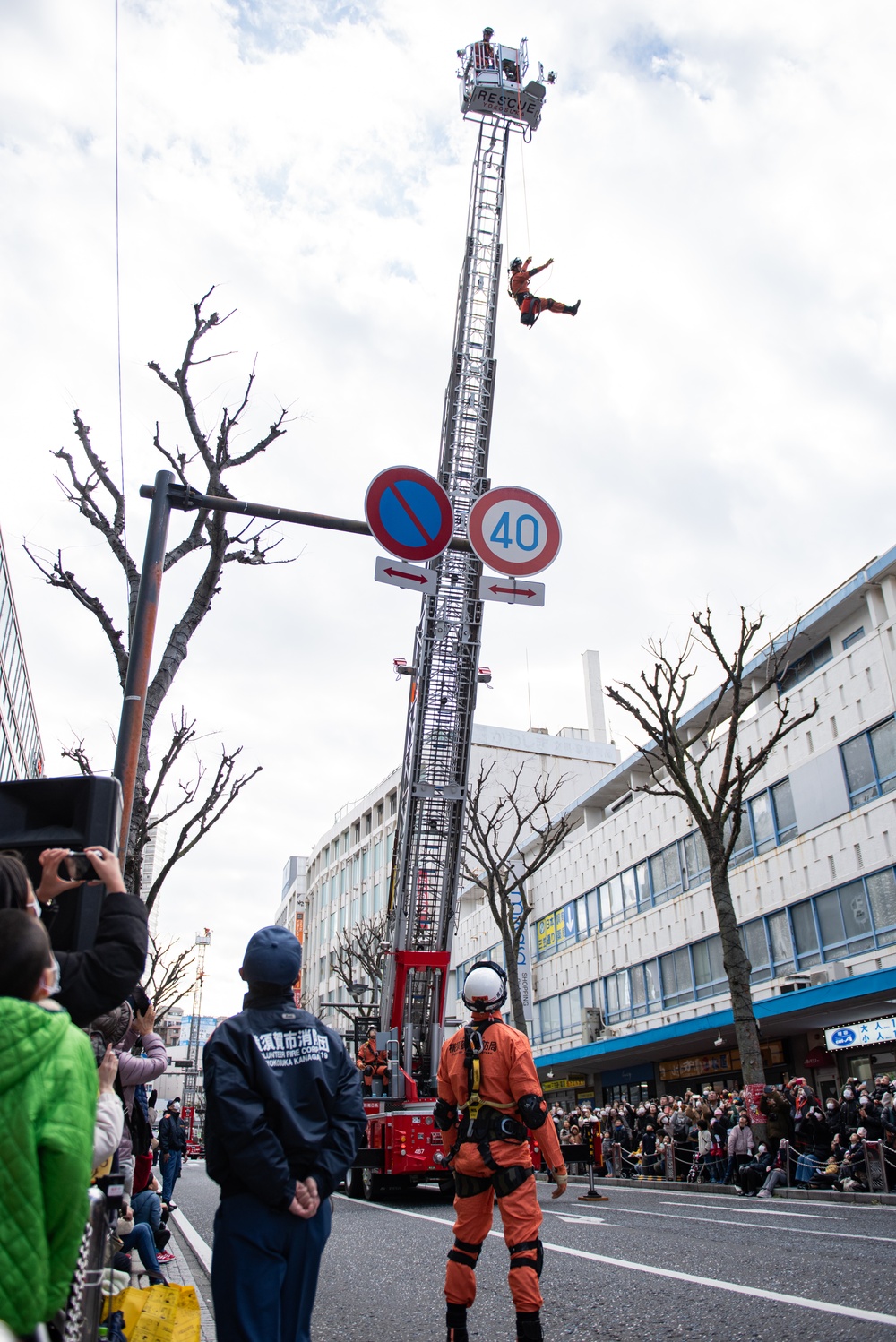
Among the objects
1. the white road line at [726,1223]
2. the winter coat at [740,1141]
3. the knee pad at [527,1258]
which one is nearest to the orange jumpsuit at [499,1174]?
the knee pad at [527,1258]

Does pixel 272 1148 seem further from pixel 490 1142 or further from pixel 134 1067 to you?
pixel 134 1067

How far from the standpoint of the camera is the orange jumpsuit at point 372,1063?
49.0 feet

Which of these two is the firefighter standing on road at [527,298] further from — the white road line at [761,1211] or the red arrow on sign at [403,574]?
the white road line at [761,1211]

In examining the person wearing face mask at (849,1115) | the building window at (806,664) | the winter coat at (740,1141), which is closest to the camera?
the person wearing face mask at (849,1115)

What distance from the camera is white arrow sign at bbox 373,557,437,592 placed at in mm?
7855

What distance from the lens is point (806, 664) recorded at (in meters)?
29.6

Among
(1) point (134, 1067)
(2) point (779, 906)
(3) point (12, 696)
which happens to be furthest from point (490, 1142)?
(3) point (12, 696)

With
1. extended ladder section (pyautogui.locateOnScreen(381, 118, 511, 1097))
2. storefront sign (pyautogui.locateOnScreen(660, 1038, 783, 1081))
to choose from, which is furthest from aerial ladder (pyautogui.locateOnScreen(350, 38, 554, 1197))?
storefront sign (pyautogui.locateOnScreen(660, 1038, 783, 1081))

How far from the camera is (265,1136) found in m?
3.21

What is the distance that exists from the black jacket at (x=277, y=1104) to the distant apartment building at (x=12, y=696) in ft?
108

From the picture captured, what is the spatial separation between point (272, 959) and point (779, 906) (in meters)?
25.4

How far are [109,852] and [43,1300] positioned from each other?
1620 millimetres

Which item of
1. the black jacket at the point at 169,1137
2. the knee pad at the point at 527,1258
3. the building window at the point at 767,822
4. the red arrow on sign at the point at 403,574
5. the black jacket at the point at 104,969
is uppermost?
the building window at the point at 767,822

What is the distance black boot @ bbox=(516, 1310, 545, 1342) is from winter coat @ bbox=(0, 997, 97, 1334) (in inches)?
116
